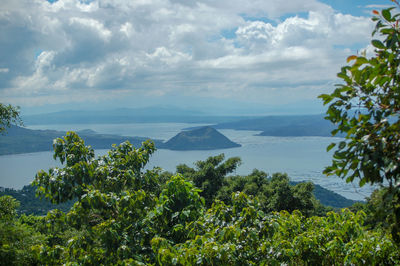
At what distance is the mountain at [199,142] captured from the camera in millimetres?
89875

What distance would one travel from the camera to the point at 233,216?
3471mm

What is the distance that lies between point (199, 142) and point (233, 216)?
89738mm

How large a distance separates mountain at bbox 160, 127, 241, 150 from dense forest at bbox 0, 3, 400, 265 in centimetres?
8421

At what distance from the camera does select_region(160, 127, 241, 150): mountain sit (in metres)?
89.9

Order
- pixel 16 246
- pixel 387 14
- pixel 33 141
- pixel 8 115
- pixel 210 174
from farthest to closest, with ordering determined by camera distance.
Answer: pixel 33 141 → pixel 210 174 → pixel 8 115 → pixel 16 246 → pixel 387 14

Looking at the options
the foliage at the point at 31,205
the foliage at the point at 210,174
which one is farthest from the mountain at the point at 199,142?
the foliage at the point at 210,174

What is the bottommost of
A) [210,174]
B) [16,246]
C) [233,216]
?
[210,174]

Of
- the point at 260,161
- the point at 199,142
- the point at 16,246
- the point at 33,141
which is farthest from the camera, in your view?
the point at 199,142

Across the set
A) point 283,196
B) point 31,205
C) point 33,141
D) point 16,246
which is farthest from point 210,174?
point 33,141

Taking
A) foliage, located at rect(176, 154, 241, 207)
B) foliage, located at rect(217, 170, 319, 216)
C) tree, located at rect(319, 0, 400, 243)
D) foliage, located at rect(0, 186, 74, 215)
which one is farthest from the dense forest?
foliage, located at rect(0, 186, 74, 215)

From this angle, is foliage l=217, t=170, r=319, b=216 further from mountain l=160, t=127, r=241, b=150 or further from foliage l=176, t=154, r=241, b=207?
mountain l=160, t=127, r=241, b=150

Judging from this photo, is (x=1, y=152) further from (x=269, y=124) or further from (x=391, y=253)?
(x=269, y=124)

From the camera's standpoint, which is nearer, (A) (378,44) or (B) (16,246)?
(A) (378,44)

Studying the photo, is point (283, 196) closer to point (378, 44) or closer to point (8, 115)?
point (8, 115)
